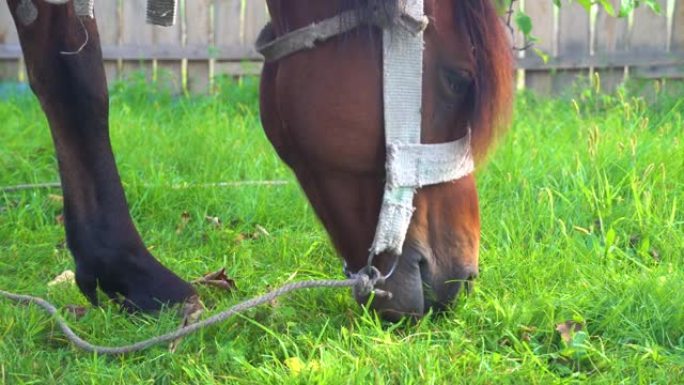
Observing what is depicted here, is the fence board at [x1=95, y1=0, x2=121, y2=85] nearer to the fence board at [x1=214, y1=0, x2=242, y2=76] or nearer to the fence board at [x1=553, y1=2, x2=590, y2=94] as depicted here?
the fence board at [x1=214, y1=0, x2=242, y2=76]

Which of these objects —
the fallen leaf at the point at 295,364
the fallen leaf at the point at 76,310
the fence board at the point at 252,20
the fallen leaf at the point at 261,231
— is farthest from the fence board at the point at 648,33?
the fallen leaf at the point at 295,364

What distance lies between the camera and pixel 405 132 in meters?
1.77

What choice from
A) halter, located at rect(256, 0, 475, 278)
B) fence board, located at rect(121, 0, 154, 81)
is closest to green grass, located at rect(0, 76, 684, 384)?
halter, located at rect(256, 0, 475, 278)

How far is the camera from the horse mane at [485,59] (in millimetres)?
1768

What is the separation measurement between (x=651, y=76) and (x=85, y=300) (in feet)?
14.4

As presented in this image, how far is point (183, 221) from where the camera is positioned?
325 centimetres

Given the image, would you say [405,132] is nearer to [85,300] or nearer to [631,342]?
[631,342]

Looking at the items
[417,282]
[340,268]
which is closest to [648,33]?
[340,268]

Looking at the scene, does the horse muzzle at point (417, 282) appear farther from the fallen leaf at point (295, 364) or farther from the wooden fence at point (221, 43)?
the wooden fence at point (221, 43)

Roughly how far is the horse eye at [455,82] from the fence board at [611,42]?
4.45 metres

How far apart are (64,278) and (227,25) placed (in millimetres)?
4196

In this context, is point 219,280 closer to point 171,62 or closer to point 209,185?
point 209,185

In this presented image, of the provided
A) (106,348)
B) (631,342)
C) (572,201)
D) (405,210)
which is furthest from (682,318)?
(106,348)

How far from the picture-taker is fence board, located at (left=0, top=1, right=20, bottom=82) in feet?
21.4
